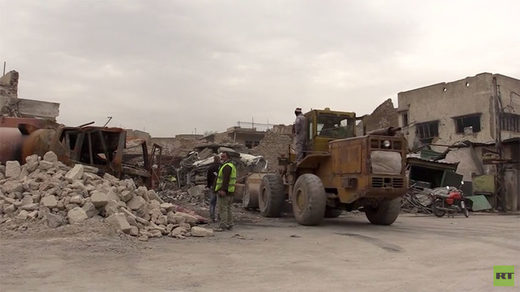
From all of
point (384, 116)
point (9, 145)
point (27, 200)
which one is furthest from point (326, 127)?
point (384, 116)

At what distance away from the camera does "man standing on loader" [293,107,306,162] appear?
38.0ft

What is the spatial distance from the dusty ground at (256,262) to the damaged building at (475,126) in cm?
1261

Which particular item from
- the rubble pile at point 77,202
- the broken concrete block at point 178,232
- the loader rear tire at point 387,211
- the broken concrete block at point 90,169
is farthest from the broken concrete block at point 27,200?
the loader rear tire at point 387,211

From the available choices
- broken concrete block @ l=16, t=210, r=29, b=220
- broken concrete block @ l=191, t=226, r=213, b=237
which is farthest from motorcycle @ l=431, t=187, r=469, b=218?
broken concrete block @ l=16, t=210, r=29, b=220

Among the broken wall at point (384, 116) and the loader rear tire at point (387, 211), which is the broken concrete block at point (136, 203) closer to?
the loader rear tire at point (387, 211)

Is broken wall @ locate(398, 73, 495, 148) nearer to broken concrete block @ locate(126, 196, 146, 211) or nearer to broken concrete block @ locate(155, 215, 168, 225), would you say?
broken concrete block @ locate(155, 215, 168, 225)

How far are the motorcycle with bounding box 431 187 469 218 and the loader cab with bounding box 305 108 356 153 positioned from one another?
5.50 meters

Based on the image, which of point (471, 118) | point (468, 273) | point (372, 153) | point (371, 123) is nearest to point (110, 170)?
point (372, 153)

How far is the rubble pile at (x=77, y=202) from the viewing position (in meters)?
8.09

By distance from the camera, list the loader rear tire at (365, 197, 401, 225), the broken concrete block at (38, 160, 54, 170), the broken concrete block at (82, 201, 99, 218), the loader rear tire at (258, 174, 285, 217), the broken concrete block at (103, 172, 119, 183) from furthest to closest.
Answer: the loader rear tire at (258, 174, 285, 217), the loader rear tire at (365, 197, 401, 225), the broken concrete block at (103, 172, 119, 183), the broken concrete block at (38, 160, 54, 170), the broken concrete block at (82, 201, 99, 218)

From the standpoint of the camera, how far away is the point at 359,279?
5418 millimetres

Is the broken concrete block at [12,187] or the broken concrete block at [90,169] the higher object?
the broken concrete block at [90,169]

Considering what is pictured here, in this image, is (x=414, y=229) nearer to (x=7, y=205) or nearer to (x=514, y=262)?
(x=514, y=262)

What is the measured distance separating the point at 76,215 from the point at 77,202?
45cm
